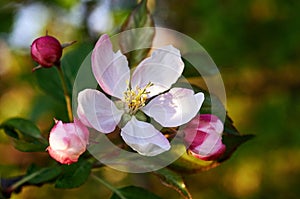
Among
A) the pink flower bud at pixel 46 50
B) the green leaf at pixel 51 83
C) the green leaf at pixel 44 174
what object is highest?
the pink flower bud at pixel 46 50

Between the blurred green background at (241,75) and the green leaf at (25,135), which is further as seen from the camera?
the blurred green background at (241,75)

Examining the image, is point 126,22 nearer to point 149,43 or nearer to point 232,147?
point 149,43

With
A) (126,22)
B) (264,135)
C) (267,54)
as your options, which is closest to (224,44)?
(267,54)

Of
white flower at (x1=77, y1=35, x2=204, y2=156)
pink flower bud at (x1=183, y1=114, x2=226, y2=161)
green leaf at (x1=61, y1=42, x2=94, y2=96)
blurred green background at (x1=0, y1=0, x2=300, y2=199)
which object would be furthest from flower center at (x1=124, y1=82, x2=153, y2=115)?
blurred green background at (x1=0, y1=0, x2=300, y2=199)

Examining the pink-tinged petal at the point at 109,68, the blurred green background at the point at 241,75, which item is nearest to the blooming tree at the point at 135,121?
the pink-tinged petal at the point at 109,68

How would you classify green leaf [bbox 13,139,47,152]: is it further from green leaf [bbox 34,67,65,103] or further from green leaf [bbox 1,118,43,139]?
green leaf [bbox 34,67,65,103]

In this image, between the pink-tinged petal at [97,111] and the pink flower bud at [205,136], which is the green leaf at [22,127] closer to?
the pink-tinged petal at [97,111]

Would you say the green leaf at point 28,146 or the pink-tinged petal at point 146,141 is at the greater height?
the pink-tinged petal at point 146,141
